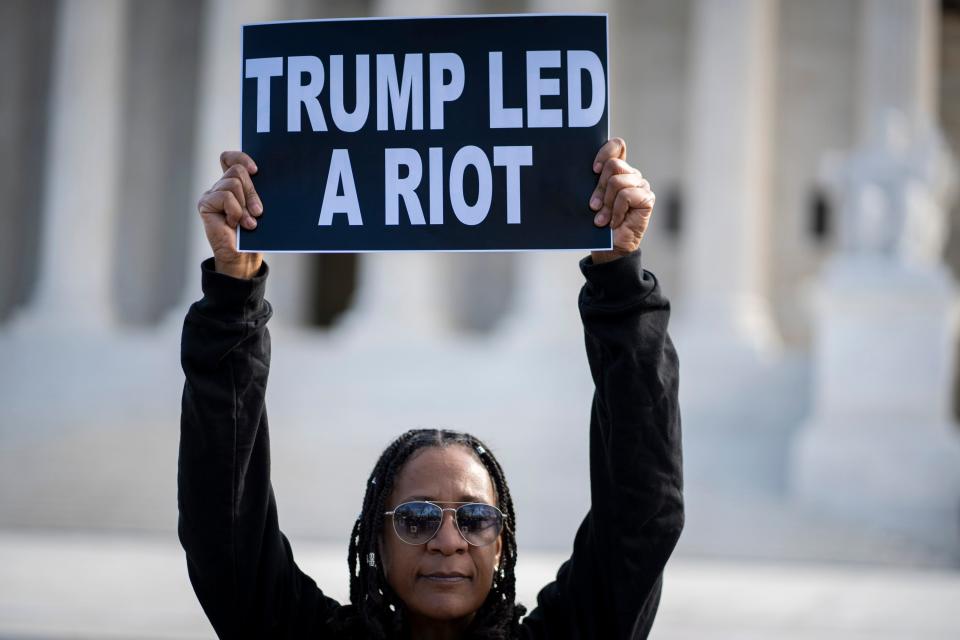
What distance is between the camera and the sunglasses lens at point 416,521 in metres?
4.83

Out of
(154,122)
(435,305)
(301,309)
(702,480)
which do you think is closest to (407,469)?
(702,480)

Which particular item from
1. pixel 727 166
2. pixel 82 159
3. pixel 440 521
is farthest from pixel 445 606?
pixel 82 159

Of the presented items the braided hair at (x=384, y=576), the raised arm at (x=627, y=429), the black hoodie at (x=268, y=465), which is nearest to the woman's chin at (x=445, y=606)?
the braided hair at (x=384, y=576)

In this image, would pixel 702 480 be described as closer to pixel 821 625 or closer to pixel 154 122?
pixel 821 625

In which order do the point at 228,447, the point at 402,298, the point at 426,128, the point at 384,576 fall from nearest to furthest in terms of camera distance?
1. the point at 228,447
2. the point at 384,576
3. the point at 426,128
4. the point at 402,298

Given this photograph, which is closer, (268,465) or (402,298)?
(268,465)

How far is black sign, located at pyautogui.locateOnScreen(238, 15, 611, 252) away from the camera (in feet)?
17.8

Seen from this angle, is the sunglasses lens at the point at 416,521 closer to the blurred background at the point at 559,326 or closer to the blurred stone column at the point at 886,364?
the blurred background at the point at 559,326

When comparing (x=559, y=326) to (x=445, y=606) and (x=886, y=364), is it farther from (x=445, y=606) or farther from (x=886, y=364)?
(x=445, y=606)

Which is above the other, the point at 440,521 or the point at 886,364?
the point at 886,364

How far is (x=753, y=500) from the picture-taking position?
25281 millimetres

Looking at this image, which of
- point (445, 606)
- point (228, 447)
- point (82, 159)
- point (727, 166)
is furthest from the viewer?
point (82, 159)

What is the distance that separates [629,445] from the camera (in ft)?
16.1

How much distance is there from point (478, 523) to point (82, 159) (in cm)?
4308
